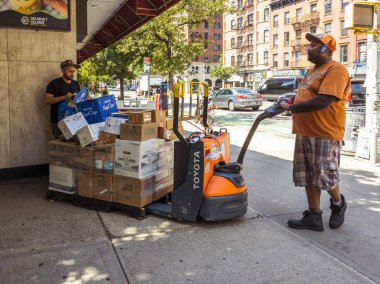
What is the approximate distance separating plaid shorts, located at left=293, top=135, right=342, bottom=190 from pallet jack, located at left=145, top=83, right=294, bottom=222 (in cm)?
48

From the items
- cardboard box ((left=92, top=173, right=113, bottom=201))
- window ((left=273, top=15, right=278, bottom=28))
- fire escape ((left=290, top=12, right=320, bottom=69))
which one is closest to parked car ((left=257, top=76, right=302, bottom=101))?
fire escape ((left=290, top=12, right=320, bottom=69))

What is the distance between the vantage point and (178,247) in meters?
3.61

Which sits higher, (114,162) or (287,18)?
(287,18)

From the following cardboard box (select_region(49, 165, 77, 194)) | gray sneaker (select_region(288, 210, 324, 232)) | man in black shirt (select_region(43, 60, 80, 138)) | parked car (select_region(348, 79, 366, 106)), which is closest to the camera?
gray sneaker (select_region(288, 210, 324, 232))

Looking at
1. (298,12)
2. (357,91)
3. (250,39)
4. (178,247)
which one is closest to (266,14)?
(250,39)

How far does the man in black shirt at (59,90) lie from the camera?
548cm

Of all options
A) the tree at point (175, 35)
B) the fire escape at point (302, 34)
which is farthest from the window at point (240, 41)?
the tree at point (175, 35)

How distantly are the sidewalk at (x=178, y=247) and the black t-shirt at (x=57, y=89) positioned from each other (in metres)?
1.21

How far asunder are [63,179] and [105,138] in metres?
0.79

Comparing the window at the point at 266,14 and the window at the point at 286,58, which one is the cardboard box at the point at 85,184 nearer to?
the window at the point at 286,58

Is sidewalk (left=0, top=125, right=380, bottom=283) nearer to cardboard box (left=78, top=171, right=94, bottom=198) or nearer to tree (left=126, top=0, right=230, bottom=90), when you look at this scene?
cardboard box (left=78, top=171, right=94, bottom=198)

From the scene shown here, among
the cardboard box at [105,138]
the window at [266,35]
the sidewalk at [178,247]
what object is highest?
the window at [266,35]

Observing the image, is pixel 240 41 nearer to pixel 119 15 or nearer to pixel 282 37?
pixel 282 37

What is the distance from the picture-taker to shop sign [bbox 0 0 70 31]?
18.6 feet
